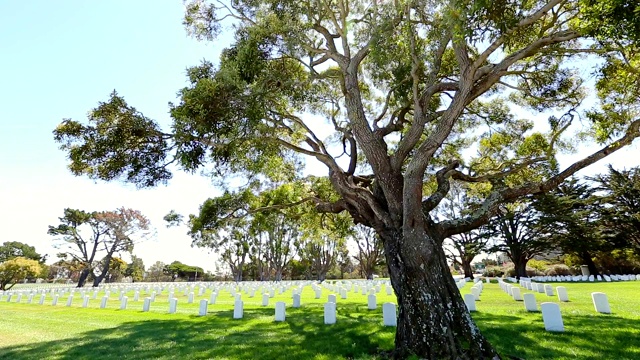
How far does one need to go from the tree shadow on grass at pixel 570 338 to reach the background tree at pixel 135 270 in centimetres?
6601

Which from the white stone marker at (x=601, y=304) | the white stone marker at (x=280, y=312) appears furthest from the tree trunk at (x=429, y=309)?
the white stone marker at (x=601, y=304)

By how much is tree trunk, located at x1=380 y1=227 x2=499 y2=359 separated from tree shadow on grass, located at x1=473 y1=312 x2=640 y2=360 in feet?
2.99

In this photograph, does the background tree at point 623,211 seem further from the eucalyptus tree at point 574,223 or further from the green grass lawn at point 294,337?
the green grass lawn at point 294,337

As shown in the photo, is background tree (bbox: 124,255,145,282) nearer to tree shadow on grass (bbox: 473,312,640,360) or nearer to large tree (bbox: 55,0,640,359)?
large tree (bbox: 55,0,640,359)

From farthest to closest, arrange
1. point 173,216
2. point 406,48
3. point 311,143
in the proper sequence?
point 173,216, point 311,143, point 406,48

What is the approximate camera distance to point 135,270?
200ft

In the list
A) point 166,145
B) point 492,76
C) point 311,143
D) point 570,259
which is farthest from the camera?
point 570,259

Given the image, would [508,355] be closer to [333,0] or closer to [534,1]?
[534,1]

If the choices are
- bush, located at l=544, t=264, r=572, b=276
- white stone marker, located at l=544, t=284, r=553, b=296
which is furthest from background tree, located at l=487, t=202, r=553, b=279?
white stone marker, located at l=544, t=284, r=553, b=296

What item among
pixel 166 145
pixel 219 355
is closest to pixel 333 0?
pixel 166 145

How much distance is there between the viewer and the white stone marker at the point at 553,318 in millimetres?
6559

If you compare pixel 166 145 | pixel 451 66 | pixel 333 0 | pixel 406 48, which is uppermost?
pixel 333 0

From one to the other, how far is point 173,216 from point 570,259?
37.2 metres

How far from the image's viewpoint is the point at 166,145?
8039mm
